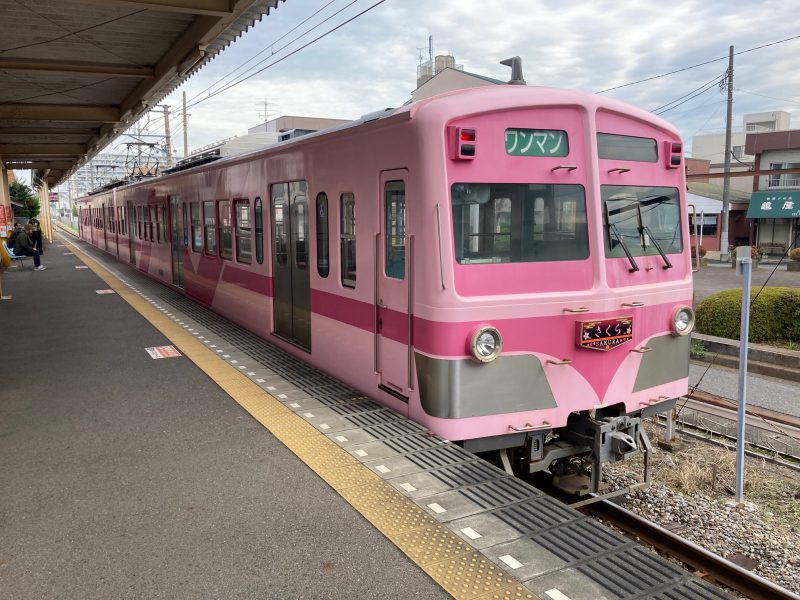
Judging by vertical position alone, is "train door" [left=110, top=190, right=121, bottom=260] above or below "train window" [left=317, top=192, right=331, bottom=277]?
above

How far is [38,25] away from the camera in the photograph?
8.47 meters

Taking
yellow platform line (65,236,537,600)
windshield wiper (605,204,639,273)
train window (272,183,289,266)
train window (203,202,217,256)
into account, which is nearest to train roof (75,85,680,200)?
windshield wiper (605,204,639,273)

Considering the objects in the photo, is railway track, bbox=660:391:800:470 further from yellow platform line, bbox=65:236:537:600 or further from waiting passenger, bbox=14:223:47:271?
waiting passenger, bbox=14:223:47:271

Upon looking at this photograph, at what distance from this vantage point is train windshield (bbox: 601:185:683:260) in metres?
4.96

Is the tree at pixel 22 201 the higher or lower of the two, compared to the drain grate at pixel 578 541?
higher

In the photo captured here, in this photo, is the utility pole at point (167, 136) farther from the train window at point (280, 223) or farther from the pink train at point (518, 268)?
the pink train at point (518, 268)

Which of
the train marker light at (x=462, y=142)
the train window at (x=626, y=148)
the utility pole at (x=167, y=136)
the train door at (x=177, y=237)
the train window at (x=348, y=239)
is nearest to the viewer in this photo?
the train marker light at (x=462, y=142)

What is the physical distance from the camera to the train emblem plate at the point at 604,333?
15.7 ft

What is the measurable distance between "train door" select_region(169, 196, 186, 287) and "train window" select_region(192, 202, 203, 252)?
90 cm

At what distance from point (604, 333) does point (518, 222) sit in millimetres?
1102

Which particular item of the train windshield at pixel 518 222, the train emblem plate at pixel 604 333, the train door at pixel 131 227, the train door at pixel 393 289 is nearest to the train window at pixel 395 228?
the train door at pixel 393 289

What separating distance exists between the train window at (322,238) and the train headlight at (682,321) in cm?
Answer: 324

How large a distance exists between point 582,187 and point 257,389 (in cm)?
368

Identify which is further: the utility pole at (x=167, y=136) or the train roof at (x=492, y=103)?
the utility pole at (x=167, y=136)
